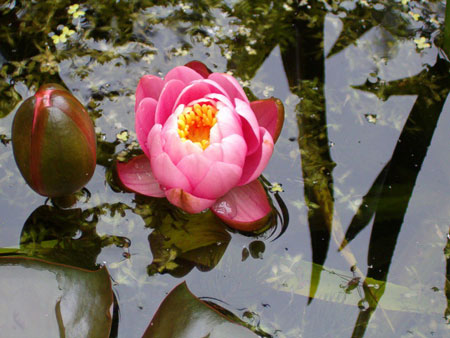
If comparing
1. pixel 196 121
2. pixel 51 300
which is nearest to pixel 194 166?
pixel 196 121

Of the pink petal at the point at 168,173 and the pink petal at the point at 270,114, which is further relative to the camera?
the pink petal at the point at 270,114

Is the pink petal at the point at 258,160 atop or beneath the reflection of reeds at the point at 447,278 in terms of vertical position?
atop

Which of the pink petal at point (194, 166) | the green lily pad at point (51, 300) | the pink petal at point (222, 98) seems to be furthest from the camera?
the pink petal at point (222, 98)

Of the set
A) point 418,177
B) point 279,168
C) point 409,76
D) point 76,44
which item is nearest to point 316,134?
point 279,168

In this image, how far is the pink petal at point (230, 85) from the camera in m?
1.32

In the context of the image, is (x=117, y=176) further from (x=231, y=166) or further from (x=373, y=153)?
(x=373, y=153)

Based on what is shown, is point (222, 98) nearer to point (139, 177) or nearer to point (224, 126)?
point (224, 126)

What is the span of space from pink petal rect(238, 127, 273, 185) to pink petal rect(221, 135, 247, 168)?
0.05 m

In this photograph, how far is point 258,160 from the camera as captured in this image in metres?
1.27

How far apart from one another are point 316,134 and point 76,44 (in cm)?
88

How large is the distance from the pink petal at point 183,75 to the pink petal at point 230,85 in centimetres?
5

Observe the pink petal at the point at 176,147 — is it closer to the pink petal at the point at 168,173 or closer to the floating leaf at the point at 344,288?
the pink petal at the point at 168,173

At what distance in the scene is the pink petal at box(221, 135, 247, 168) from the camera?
1199 millimetres

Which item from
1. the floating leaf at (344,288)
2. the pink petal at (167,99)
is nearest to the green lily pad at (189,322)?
the floating leaf at (344,288)
